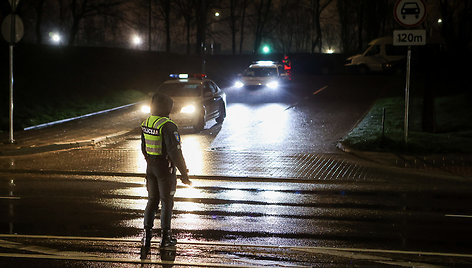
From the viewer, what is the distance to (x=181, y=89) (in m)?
20.8

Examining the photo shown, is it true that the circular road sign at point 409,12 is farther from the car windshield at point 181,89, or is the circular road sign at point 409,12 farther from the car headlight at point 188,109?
the car windshield at point 181,89

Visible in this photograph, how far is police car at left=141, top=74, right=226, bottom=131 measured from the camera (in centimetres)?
1956

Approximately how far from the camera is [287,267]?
250 inches

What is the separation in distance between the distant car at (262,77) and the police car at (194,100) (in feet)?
35.9

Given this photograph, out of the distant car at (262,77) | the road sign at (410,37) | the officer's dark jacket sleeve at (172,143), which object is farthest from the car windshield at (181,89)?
the officer's dark jacket sleeve at (172,143)

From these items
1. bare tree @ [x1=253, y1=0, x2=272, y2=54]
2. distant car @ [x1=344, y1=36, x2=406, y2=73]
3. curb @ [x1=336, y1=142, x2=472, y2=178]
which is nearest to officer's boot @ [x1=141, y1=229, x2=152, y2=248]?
curb @ [x1=336, y1=142, x2=472, y2=178]

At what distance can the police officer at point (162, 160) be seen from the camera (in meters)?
7.04

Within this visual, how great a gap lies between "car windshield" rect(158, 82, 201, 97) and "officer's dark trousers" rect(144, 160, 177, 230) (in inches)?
516

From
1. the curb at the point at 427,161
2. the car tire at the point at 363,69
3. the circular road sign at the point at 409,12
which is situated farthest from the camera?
the car tire at the point at 363,69

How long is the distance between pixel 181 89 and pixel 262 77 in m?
12.7

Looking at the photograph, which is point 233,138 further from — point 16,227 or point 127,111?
point 16,227

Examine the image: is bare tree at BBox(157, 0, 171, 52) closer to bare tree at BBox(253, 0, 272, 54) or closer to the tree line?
the tree line

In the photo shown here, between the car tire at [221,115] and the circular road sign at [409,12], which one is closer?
the circular road sign at [409,12]

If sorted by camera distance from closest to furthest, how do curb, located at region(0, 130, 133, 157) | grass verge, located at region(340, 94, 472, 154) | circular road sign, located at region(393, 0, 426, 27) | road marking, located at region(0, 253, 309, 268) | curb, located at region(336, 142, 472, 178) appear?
road marking, located at region(0, 253, 309, 268), curb, located at region(336, 142, 472, 178), circular road sign, located at region(393, 0, 426, 27), curb, located at region(0, 130, 133, 157), grass verge, located at region(340, 94, 472, 154)
